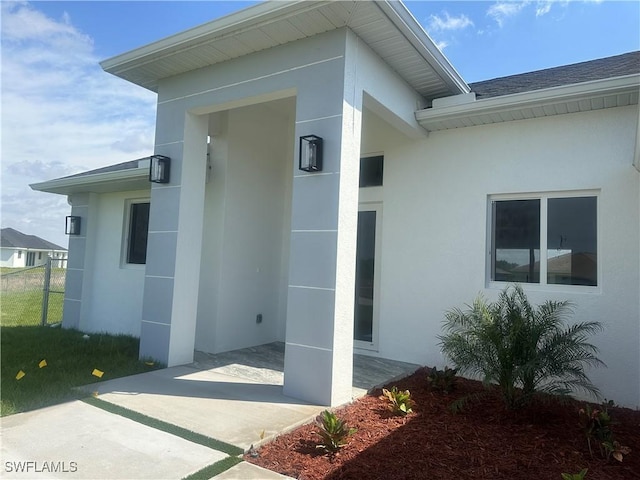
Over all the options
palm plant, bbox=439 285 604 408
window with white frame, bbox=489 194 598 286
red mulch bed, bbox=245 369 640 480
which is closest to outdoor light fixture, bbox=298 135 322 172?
palm plant, bbox=439 285 604 408

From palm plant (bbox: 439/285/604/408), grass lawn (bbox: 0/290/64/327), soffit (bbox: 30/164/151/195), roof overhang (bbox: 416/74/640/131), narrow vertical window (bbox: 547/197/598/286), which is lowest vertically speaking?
grass lawn (bbox: 0/290/64/327)

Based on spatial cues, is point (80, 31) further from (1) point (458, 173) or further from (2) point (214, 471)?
(2) point (214, 471)

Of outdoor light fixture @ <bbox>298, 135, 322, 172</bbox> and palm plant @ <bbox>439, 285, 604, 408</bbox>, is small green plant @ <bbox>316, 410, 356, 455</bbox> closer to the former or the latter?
palm plant @ <bbox>439, 285, 604, 408</bbox>

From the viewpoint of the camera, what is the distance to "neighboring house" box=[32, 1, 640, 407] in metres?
4.61

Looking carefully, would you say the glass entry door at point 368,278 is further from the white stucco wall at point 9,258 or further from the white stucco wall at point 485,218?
the white stucco wall at point 9,258

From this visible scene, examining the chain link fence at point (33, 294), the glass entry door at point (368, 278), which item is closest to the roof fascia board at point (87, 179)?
the chain link fence at point (33, 294)

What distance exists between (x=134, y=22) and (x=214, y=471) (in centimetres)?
680

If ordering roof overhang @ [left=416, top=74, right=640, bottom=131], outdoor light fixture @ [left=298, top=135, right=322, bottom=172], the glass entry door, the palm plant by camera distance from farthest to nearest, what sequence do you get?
the glass entry door → roof overhang @ [left=416, top=74, right=640, bottom=131] → outdoor light fixture @ [left=298, top=135, right=322, bottom=172] → the palm plant

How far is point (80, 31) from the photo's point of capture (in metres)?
6.94

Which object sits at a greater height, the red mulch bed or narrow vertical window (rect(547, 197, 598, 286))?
narrow vertical window (rect(547, 197, 598, 286))

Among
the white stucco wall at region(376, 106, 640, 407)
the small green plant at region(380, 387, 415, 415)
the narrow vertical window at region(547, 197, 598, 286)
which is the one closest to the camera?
the small green plant at region(380, 387, 415, 415)

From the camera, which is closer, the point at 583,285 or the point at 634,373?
the point at 634,373

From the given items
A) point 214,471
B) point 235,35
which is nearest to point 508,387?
point 214,471

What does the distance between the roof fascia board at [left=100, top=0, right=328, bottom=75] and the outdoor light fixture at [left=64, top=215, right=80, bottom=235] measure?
16.4 ft
